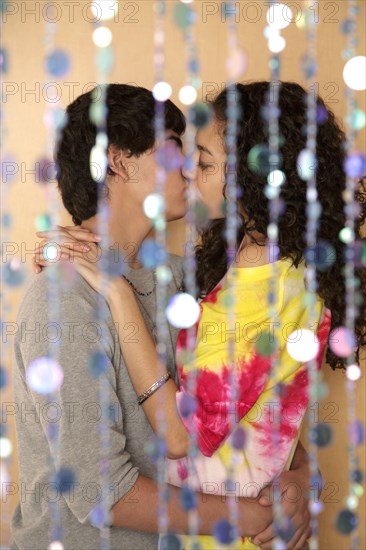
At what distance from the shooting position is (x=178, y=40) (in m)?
1.72

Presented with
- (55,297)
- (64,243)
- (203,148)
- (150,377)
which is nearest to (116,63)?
(203,148)

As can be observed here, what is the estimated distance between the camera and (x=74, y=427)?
1.27 metres

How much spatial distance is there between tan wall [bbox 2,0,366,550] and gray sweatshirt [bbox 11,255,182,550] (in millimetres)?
365

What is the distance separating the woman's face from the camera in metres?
1.44

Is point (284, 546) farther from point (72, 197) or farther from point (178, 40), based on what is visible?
point (178, 40)

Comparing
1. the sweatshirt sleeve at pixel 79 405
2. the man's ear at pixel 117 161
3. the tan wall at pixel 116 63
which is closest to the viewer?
the sweatshirt sleeve at pixel 79 405

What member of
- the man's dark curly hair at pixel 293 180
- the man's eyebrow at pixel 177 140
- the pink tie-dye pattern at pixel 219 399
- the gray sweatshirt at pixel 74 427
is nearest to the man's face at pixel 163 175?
the man's eyebrow at pixel 177 140

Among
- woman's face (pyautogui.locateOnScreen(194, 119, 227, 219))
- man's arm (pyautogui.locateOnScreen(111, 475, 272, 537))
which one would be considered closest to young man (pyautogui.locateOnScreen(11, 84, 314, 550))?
man's arm (pyautogui.locateOnScreen(111, 475, 272, 537))

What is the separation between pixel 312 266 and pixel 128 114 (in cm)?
47

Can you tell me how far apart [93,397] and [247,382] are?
27 centimetres

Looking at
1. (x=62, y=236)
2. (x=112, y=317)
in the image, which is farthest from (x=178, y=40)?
(x=112, y=317)

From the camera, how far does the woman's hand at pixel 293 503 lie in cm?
138

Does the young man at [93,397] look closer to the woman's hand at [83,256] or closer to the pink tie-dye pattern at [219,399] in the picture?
the woman's hand at [83,256]

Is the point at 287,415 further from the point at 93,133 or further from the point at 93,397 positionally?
the point at 93,133
